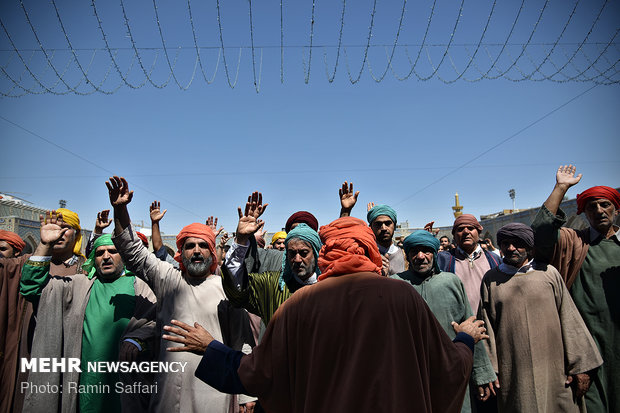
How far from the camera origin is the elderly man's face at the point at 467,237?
14.6ft

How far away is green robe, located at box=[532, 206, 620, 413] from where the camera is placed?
10.7 ft

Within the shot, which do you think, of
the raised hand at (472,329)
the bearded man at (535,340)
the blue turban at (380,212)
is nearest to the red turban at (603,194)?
the bearded man at (535,340)

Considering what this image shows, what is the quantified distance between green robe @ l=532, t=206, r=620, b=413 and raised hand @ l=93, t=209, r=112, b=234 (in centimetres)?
451

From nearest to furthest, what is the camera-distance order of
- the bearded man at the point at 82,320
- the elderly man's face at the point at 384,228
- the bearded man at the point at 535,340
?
the bearded man at the point at 535,340 → the bearded man at the point at 82,320 → the elderly man's face at the point at 384,228

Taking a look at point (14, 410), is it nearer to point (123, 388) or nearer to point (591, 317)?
point (123, 388)

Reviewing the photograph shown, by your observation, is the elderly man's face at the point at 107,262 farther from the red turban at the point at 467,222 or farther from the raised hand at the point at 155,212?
the red turban at the point at 467,222

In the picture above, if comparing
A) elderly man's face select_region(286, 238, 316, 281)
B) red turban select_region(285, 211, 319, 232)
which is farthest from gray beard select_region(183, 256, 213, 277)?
red turban select_region(285, 211, 319, 232)

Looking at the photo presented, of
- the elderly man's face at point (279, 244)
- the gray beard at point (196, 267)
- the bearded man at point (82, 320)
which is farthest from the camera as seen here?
the elderly man's face at point (279, 244)

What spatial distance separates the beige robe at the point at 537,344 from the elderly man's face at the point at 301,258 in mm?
1802

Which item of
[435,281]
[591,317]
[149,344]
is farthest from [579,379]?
[149,344]

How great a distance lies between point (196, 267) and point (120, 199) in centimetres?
89

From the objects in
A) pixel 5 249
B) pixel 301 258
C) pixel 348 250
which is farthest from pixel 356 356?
pixel 5 249

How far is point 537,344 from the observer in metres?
3.28

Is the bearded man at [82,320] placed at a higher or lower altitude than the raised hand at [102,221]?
lower
